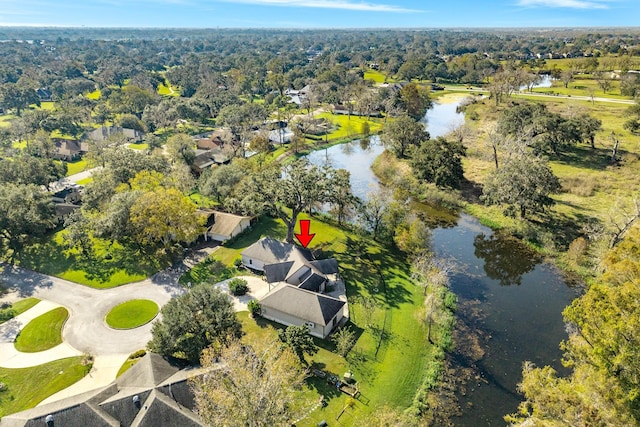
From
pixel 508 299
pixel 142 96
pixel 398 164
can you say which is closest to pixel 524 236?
pixel 508 299

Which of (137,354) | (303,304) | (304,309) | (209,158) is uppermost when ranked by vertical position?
(209,158)

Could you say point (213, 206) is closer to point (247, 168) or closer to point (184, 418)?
point (247, 168)

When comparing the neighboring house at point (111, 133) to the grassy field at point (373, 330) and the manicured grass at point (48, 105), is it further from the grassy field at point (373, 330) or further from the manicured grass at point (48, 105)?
the grassy field at point (373, 330)

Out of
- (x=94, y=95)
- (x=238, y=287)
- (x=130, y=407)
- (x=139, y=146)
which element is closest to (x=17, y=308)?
(x=238, y=287)

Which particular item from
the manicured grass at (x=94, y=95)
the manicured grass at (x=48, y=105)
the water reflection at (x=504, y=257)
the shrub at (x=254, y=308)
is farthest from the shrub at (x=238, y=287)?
the manicured grass at (x=94, y=95)

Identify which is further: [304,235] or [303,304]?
[304,235]

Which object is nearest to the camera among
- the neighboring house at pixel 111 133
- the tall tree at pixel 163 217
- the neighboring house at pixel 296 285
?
the neighboring house at pixel 296 285

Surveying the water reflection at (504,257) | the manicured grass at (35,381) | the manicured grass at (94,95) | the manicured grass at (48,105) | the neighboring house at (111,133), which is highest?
the manicured grass at (94,95)

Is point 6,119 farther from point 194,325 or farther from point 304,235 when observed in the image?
point 194,325
